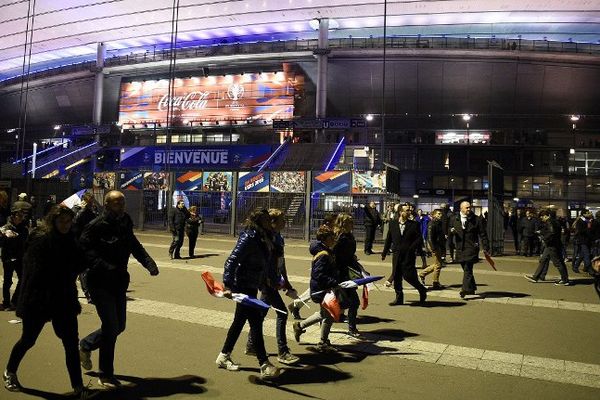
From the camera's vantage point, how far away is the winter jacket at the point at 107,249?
3.98 meters

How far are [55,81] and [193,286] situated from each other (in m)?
42.2

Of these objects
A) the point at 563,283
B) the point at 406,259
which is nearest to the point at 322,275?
the point at 406,259

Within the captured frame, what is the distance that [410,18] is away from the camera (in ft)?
105

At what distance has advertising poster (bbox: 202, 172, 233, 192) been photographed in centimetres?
2219

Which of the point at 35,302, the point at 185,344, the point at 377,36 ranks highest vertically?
the point at 377,36

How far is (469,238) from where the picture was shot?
850cm

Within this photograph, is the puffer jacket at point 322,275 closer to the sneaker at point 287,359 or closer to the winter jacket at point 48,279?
the sneaker at point 287,359

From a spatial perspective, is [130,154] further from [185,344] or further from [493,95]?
[493,95]

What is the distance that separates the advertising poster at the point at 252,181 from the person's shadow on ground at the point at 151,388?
57.4ft

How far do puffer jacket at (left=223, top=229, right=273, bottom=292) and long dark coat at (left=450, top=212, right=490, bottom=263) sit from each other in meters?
5.26

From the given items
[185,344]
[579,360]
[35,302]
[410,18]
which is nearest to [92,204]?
[185,344]

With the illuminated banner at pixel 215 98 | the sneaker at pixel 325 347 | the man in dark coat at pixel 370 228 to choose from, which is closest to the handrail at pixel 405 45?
the illuminated banner at pixel 215 98

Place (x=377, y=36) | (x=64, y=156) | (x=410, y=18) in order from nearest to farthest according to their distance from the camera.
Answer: (x=410, y=18), (x=377, y=36), (x=64, y=156)

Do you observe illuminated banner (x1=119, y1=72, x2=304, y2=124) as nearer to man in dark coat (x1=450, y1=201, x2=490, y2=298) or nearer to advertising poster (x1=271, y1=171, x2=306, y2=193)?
advertising poster (x1=271, y1=171, x2=306, y2=193)
